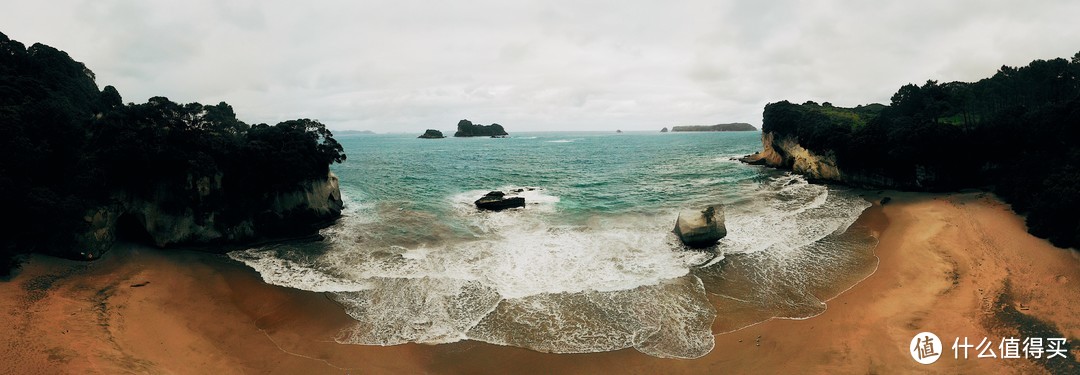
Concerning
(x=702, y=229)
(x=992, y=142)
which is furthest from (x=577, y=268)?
(x=992, y=142)

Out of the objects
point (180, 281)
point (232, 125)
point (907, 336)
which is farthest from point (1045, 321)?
point (232, 125)

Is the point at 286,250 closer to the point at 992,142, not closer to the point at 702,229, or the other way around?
the point at 702,229

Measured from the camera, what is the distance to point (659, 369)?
1402 cm

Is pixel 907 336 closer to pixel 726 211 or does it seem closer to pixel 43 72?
pixel 726 211

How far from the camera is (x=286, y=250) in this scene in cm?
2575

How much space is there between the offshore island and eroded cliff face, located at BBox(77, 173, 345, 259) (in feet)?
0.29

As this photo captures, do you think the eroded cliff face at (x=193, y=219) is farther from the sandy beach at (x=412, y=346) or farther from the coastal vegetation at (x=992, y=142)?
the coastal vegetation at (x=992, y=142)

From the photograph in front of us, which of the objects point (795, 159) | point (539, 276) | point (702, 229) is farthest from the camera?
point (795, 159)

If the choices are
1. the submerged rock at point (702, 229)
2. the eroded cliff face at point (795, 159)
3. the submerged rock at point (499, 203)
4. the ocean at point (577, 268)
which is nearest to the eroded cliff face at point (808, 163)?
the eroded cliff face at point (795, 159)

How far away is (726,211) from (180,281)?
3654cm

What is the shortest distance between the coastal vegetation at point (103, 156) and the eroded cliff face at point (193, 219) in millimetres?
107
